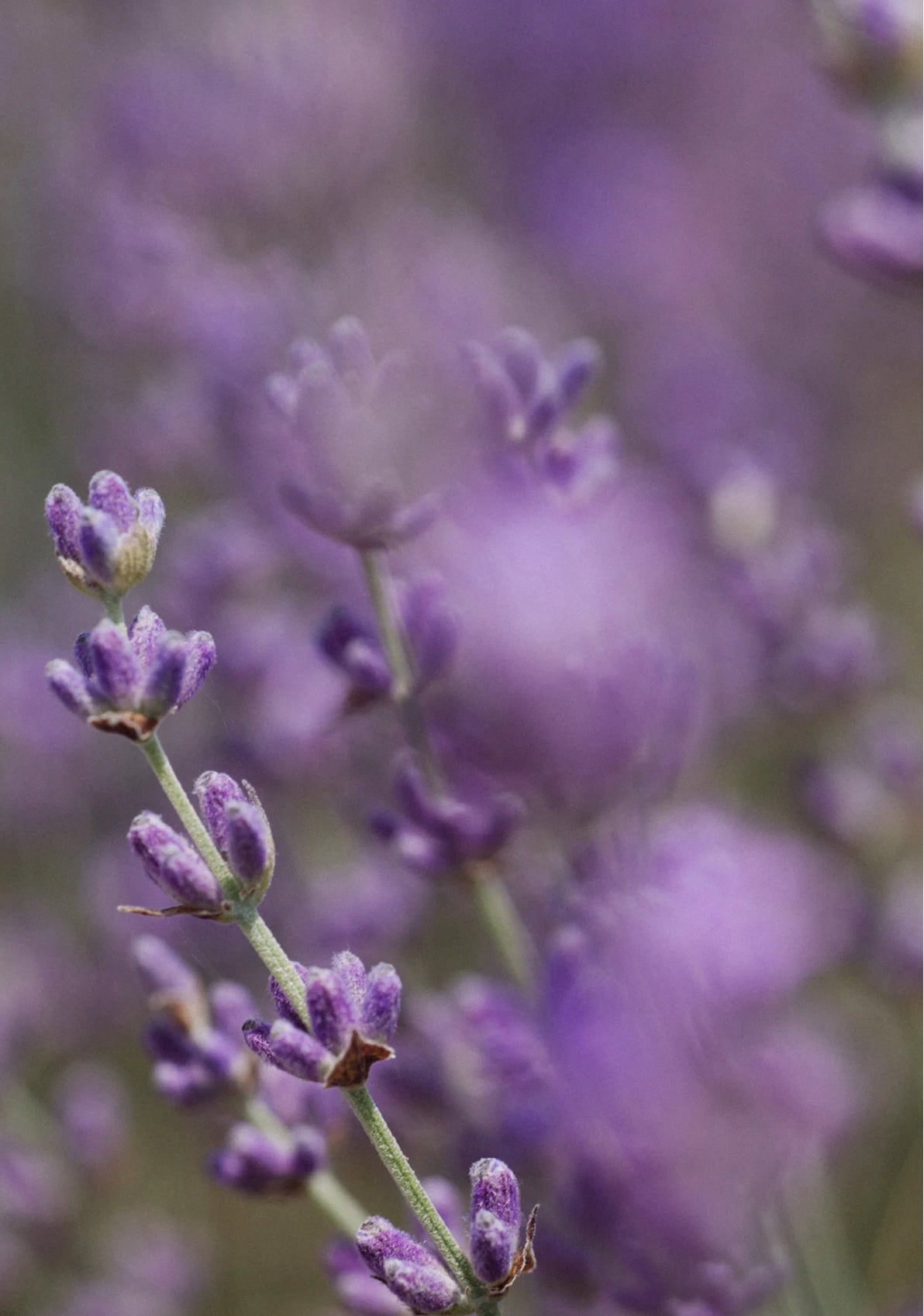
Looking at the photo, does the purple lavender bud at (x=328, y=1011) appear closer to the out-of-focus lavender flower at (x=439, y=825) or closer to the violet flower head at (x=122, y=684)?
the violet flower head at (x=122, y=684)

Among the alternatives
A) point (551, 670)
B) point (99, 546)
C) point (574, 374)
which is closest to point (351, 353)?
point (574, 374)

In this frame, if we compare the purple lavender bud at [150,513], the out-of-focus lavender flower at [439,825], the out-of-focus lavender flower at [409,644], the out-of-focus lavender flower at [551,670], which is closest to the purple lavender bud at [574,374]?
the out-of-focus lavender flower at [551,670]

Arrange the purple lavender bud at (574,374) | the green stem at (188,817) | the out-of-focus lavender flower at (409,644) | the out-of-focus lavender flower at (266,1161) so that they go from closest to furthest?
the green stem at (188,817) < the out-of-focus lavender flower at (266,1161) < the out-of-focus lavender flower at (409,644) < the purple lavender bud at (574,374)

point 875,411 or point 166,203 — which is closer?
point 166,203

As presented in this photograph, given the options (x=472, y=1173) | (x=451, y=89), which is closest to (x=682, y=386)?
(x=472, y=1173)

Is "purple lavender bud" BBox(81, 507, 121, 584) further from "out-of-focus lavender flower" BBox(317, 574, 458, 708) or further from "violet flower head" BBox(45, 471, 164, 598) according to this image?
"out-of-focus lavender flower" BBox(317, 574, 458, 708)

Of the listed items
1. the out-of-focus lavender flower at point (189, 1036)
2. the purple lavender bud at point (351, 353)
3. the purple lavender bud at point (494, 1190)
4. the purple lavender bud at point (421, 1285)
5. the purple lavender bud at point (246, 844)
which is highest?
the purple lavender bud at point (351, 353)

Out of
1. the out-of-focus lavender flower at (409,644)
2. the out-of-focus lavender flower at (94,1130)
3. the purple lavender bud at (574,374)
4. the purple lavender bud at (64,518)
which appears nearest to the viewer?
the purple lavender bud at (64,518)

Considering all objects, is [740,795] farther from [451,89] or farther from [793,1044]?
[451,89]
